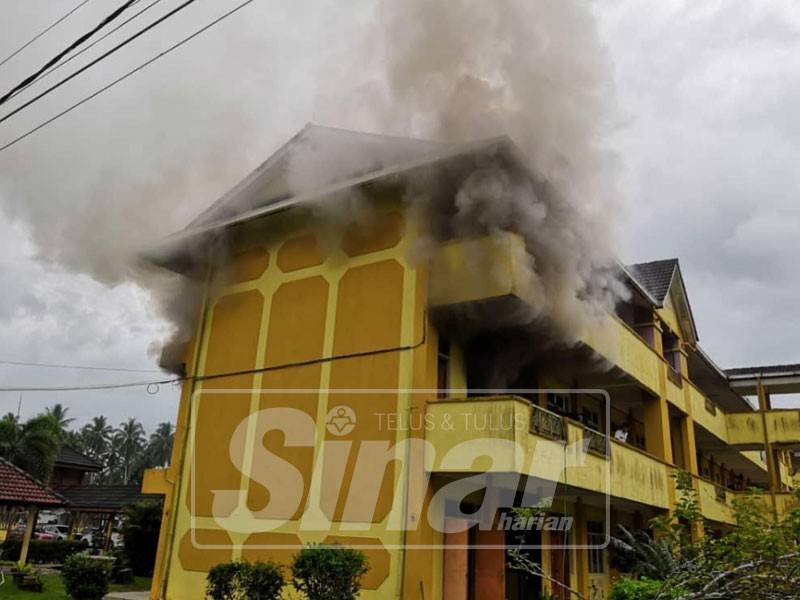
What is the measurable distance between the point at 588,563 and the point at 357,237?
9340 millimetres

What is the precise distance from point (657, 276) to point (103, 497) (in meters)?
25.4

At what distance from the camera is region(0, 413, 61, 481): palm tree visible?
31234mm

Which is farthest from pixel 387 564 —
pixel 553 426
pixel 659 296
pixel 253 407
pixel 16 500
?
pixel 659 296

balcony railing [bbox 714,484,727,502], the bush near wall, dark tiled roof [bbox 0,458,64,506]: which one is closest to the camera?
dark tiled roof [bbox 0,458,64,506]

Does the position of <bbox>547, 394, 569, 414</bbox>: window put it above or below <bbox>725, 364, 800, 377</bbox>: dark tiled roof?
below

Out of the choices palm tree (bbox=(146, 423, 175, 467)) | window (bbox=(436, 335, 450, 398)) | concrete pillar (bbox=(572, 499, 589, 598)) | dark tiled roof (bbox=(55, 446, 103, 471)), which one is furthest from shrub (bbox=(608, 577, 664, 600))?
palm tree (bbox=(146, 423, 175, 467))

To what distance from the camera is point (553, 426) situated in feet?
35.1

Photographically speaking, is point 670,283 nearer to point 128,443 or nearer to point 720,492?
point 720,492

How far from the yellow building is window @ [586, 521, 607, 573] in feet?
0.23

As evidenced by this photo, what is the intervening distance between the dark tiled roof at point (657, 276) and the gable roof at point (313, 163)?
32.5ft

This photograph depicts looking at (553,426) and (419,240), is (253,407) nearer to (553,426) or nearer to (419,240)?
(419,240)

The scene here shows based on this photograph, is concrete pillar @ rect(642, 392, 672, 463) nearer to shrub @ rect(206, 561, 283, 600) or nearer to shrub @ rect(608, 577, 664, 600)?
shrub @ rect(608, 577, 664, 600)

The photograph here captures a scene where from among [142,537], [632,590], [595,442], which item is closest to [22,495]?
[142,537]

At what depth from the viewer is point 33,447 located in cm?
3123
